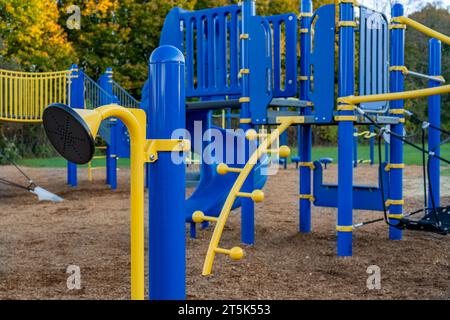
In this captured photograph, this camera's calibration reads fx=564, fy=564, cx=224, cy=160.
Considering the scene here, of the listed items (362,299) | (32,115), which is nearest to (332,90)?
(362,299)

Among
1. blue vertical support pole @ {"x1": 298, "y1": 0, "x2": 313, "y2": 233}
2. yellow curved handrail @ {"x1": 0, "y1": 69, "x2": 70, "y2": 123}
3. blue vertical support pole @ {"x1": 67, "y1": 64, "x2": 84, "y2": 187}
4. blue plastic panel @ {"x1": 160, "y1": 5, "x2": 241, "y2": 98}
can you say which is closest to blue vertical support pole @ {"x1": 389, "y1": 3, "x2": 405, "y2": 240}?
blue vertical support pole @ {"x1": 298, "y1": 0, "x2": 313, "y2": 233}

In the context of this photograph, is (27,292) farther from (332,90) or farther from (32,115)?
(32,115)

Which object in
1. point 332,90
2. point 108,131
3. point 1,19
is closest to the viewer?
point 332,90

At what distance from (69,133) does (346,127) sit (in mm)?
3325

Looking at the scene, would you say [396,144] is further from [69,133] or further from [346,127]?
[69,133]

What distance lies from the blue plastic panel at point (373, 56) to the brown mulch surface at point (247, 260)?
57.0 inches

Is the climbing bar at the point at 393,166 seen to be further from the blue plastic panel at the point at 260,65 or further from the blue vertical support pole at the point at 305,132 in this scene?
the blue plastic panel at the point at 260,65

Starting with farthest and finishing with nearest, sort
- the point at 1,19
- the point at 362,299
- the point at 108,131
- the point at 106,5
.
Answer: the point at 106,5
the point at 1,19
the point at 108,131
the point at 362,299

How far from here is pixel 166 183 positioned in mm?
2262

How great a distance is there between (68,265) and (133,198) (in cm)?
271

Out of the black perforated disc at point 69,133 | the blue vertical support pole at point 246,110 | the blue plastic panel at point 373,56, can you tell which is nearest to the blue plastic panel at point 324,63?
the blue plastic panel at point 373,56

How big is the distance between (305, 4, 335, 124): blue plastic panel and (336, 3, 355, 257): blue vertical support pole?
0.39 ft

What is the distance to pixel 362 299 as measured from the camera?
3684 mm

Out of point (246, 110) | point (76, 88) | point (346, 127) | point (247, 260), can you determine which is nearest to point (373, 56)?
point (346, 127)
